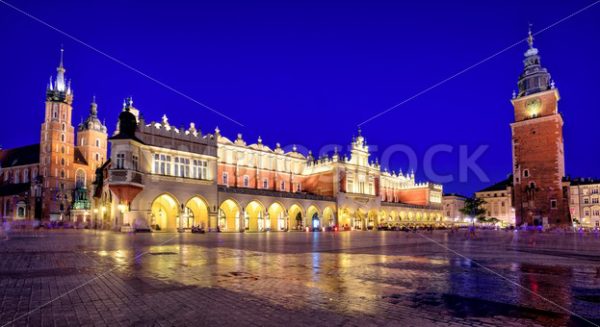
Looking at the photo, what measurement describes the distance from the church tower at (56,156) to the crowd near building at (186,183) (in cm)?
22

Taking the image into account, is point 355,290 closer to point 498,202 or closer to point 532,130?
point 532,130

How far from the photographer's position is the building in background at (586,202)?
91625mm

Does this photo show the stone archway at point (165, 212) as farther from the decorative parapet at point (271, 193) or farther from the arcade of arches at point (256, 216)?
the decorative parapet at point (271, 193)

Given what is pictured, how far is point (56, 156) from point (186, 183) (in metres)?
58.8

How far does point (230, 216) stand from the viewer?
5094 centimetres

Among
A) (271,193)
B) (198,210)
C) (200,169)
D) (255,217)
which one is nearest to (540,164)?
(271,193)

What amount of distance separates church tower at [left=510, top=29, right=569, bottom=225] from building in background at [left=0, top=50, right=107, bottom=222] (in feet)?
258

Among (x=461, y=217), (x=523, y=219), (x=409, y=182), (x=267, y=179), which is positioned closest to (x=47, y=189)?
(x=267, y=179)

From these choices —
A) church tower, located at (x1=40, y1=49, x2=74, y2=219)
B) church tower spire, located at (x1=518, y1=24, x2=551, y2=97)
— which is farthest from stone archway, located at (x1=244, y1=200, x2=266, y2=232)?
church tower, located at (x1=40, y1=49, x2=74, y2=219)

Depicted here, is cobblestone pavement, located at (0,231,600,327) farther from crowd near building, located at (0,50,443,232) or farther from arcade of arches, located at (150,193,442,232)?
arcade of arches, located at (150,193,442,232)

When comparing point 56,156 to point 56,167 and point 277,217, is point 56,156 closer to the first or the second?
point 56,167

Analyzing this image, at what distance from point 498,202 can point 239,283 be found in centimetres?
11549

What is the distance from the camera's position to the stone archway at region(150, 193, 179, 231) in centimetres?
4431

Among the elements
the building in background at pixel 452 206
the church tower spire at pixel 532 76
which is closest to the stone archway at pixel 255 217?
the church tower spire at pixel 532 76
